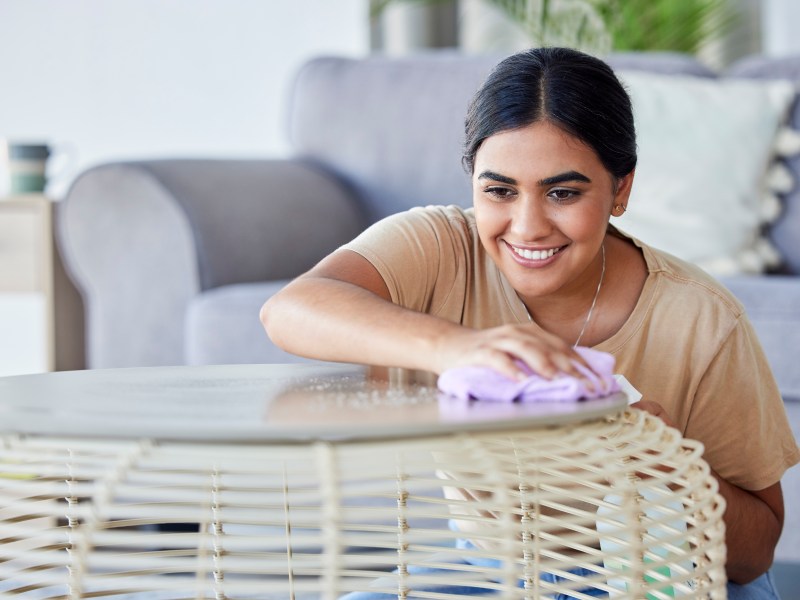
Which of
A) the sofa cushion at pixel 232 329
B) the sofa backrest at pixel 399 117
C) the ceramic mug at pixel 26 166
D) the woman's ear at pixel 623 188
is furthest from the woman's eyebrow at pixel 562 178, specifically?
the ceramic mug at pixel 26 166

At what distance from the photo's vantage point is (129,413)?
0.72m

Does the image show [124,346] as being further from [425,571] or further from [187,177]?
[425,571]

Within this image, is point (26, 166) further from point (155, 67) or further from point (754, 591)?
point (754, 591)

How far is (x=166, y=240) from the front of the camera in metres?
2.04

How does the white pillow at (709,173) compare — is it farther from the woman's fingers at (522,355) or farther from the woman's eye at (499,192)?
the woman's fingers at (522,355)

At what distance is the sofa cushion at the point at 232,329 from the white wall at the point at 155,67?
1381mm

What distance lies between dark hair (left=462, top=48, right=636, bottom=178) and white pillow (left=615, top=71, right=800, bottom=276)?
0.98 m

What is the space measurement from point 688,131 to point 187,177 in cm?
94

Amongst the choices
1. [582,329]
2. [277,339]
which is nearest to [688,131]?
[582,329]

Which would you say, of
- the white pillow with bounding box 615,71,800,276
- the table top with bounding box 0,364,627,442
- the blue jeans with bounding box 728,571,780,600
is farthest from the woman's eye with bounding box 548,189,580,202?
the white pillow with bounding box 615,71,800,276

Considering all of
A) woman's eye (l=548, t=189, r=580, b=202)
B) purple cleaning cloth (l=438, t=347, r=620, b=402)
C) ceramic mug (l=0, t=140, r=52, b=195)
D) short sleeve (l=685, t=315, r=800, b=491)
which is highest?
woman's eye (l=548, t=189, r=580, b=202)

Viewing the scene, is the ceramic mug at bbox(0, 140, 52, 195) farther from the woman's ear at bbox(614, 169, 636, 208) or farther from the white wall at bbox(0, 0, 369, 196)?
the woman's ear at bbox(614, 169, 636, 208)

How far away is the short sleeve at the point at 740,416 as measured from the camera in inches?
44.9

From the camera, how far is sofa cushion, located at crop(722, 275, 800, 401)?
1.69 meters
